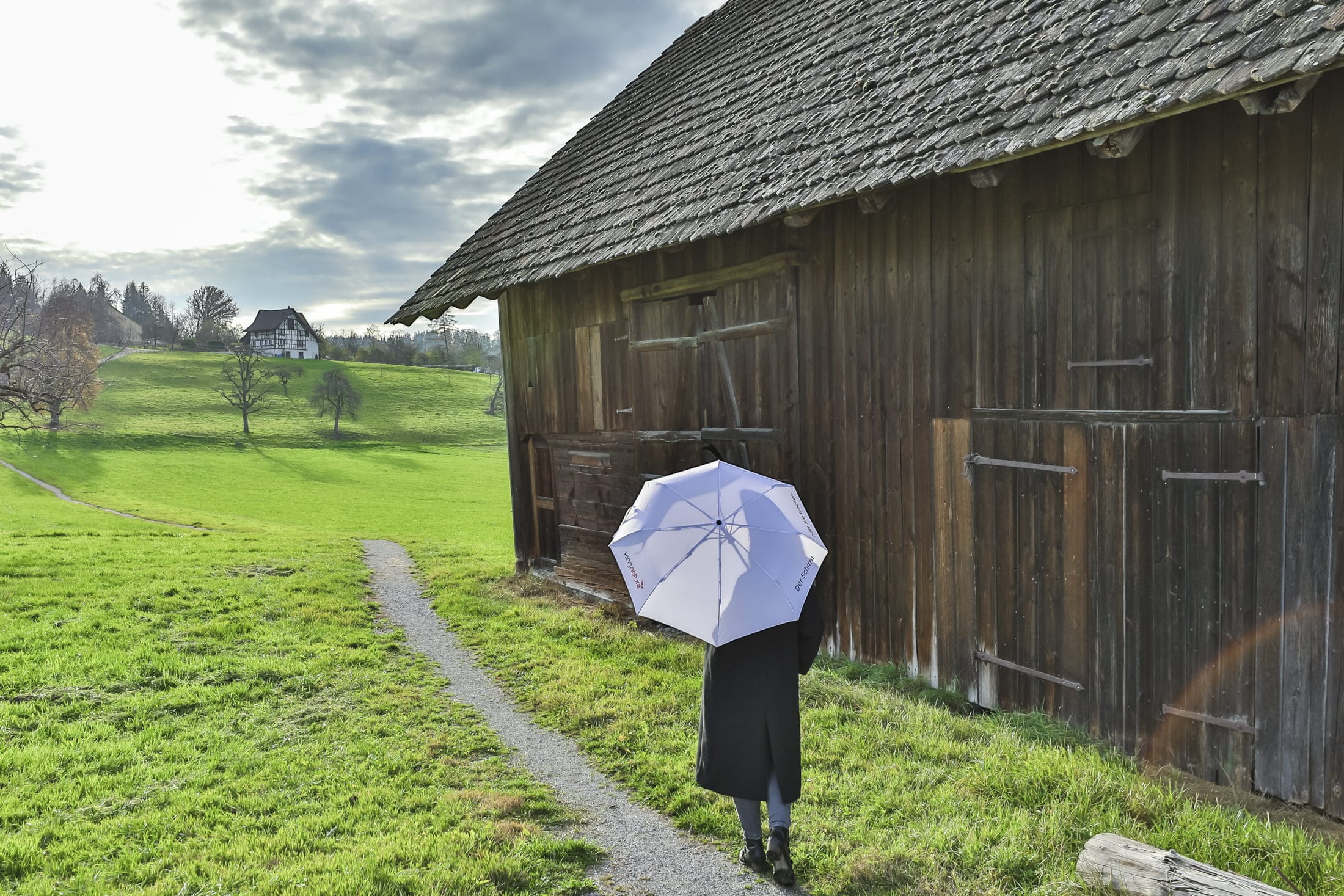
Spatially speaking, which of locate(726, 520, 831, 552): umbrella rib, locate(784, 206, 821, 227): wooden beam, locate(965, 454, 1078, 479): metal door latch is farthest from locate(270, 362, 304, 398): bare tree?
locate(726, 520, 831, 552): umbrella rib

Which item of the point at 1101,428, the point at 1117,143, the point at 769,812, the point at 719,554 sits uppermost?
the point at 1117,143

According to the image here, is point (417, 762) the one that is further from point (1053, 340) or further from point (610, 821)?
point (1053, 340)

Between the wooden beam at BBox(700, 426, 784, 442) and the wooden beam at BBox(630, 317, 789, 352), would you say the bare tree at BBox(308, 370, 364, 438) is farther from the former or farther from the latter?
the wooden beam at BBox(700, 426, 784, 442)

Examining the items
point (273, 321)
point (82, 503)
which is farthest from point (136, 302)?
point (82, 503)

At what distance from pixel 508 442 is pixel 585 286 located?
3.19 meters

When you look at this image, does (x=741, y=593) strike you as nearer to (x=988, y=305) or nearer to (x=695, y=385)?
(x=988, y=305)

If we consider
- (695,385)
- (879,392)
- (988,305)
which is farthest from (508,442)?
(988,305)

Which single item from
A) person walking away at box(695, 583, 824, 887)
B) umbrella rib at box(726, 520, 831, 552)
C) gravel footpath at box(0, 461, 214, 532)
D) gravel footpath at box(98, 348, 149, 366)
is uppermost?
gravel footpath at box(98, 348, 149, 366)

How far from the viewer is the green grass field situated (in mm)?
3883

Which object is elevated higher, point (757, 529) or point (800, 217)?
point (800, 217)

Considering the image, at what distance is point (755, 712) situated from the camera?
374 centimetres

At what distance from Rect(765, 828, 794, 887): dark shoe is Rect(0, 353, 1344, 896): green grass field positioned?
124 mm

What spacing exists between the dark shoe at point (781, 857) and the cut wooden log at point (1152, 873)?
124 cm

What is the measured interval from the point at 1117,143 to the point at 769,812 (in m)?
3.99
